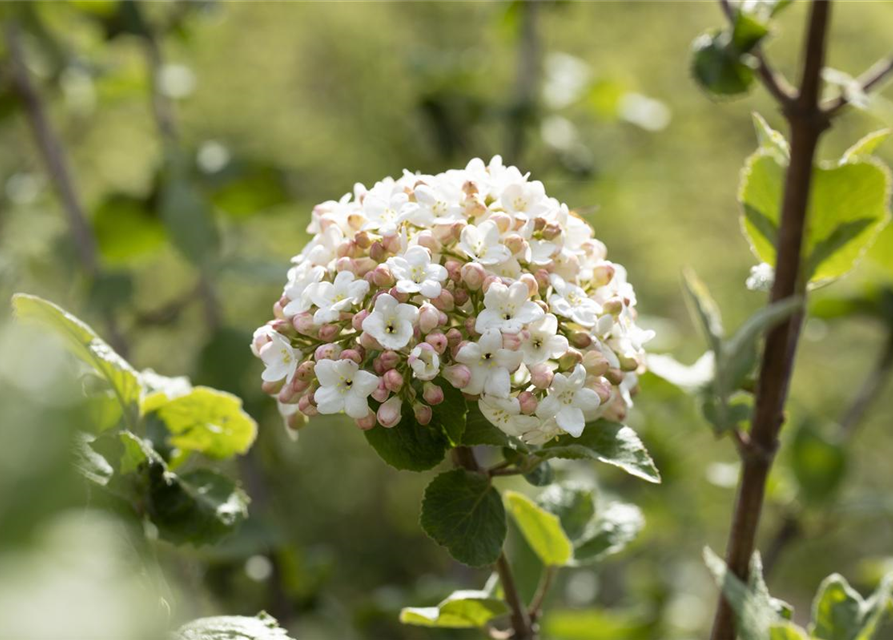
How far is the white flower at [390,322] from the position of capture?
72 cm

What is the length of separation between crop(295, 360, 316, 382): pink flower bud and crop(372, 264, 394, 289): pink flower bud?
85mm

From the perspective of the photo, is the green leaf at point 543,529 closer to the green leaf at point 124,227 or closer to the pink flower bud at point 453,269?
the pink flower bud at point 453,269

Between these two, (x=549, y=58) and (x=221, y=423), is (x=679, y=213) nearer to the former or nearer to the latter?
(x=549, y=58)

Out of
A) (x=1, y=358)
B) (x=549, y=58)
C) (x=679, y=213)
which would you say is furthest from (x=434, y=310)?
(x=679, y=213)

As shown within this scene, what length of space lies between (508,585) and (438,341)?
279 millimetres

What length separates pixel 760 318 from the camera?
2.85ft

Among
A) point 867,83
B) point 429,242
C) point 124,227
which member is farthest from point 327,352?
point 124,227

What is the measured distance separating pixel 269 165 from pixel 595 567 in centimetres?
107

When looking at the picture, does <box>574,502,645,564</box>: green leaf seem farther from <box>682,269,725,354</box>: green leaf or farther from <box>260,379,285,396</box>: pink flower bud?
<box>260,379,285,396</box>: pink flower bud

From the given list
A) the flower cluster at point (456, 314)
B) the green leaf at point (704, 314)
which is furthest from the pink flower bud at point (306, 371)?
the green leaf at point (704, 314)

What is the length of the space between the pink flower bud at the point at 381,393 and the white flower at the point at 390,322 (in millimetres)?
31

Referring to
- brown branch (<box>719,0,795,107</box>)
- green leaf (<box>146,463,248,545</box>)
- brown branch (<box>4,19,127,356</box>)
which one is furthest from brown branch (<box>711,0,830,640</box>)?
brown branch (<box>4,19,127,356</box>)

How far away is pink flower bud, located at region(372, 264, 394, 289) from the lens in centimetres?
75

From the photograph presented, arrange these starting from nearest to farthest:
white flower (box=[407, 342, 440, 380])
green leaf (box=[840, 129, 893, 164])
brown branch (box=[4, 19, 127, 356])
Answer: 1. white flower (box=[407, 342, 440, 380])
2. green leaf (box=[840, 129, 893, 164])
3. brown branch (box=[4, 19, 127, 356])
